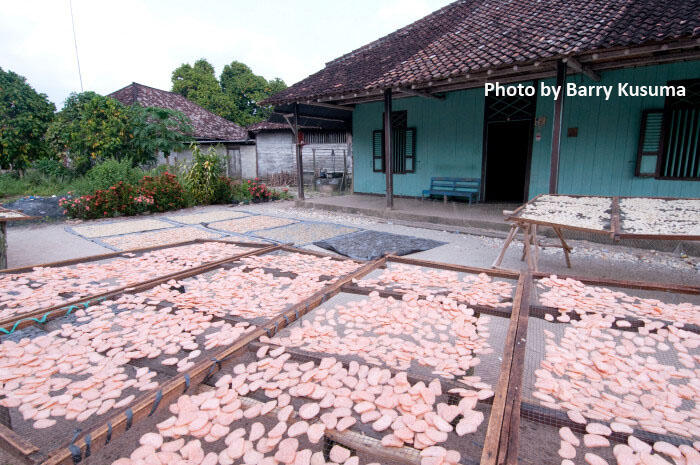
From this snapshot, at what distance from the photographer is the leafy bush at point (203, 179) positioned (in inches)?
411

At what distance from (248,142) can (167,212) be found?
9615 mm

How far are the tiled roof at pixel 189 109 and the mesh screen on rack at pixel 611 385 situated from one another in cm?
1747

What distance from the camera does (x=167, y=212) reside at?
31.2 ft

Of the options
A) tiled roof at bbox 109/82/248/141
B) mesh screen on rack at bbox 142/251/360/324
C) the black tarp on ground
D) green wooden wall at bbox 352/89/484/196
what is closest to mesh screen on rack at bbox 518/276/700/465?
mesh screen on rack at bbox 142/251/360/324

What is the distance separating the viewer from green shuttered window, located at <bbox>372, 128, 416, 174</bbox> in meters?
9.69

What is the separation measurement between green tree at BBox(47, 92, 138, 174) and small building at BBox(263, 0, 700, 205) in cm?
632

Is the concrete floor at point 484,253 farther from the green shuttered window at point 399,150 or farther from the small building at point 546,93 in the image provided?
the green shuttered window at point 399,150

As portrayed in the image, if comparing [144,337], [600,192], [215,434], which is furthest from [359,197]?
[215,434]

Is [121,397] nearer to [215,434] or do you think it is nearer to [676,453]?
[215,434]

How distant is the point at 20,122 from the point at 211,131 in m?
7.04

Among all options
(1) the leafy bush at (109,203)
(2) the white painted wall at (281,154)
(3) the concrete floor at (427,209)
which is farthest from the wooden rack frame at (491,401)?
(2) the white painted wall at (281,154)

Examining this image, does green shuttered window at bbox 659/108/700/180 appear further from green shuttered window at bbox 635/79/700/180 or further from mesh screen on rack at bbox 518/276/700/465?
mesh screen on rack at bbox 518/276/700/465

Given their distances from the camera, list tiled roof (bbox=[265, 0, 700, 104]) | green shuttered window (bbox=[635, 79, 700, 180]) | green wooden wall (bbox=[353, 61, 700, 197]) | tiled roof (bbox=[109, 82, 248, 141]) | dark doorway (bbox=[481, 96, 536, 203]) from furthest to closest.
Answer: tiled roof (bbox=[109, 82, 248, 141]) < dark doorway (bbox=[481, 96, 536, 203]) < green wooden wall (bbox=[353, 61, 700, 197]) < green shuttered window (bbox=[635, 79, 700, 180]) < tiled roof (bbox=[265, 0, 700, 104])

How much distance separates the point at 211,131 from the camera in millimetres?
18094
